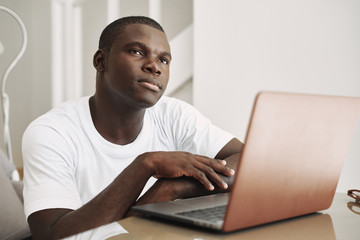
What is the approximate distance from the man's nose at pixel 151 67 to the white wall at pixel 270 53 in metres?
1.02

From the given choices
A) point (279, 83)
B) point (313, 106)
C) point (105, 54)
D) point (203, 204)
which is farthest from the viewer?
point (279, 83)

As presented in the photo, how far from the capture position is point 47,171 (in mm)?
952

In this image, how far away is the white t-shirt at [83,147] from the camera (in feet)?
3.07

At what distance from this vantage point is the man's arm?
0.76 metres

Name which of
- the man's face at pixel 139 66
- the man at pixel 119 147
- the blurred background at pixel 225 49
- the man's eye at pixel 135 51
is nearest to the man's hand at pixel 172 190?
the man at pixel 119 147

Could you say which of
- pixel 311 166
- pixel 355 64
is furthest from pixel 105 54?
pixel 355 64

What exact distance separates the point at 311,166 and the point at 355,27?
159cm

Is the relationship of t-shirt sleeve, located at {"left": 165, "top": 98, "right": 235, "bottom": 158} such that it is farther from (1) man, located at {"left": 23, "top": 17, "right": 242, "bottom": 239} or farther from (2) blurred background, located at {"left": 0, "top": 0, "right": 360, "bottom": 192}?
(2) blurred background, located at {"left": 0, "top": 0, "right": 360, "bottom": 192}

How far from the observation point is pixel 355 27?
6.29 feet

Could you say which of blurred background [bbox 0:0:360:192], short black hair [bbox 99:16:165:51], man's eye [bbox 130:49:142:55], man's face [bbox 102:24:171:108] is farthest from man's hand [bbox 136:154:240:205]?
blurred background [bbox 0:0:360:192]

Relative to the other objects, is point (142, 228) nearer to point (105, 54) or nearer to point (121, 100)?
point (121, 100)

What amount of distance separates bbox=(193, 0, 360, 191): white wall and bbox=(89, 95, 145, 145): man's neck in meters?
0.96

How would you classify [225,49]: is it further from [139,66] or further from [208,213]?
[208,213]

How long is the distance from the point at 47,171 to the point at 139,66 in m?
0.41
